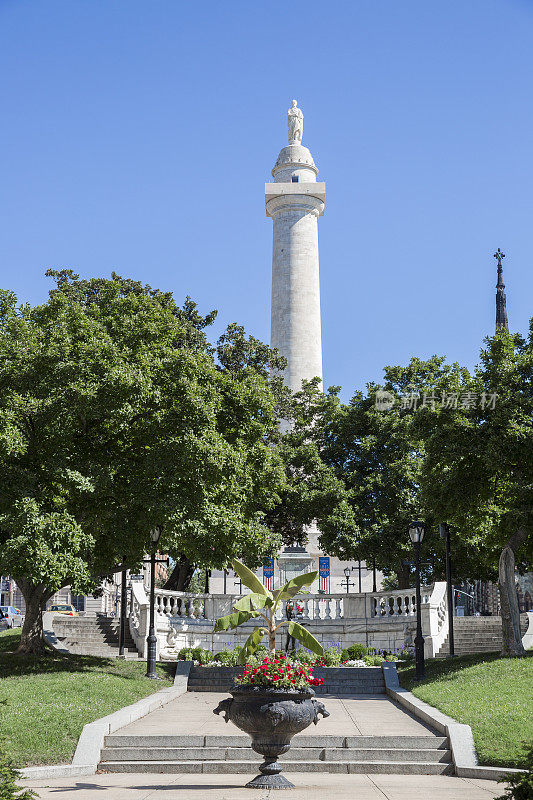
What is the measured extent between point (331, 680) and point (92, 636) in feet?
37.5

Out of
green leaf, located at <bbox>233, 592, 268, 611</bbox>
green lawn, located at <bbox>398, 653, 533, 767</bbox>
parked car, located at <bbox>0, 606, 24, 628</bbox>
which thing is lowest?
parked car, located at <bbox>0, 606, 24, 628</bbox>

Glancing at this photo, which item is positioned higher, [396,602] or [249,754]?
[396,602]

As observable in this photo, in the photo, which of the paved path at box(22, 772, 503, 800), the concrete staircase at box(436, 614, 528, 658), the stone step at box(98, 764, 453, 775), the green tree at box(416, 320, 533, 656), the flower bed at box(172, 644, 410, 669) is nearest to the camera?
the paved path at box(22, 772, 503, 800)

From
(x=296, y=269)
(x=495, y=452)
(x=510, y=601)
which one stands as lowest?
(x=510, y=601)

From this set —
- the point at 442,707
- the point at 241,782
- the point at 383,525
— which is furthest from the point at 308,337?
the point at 241,782

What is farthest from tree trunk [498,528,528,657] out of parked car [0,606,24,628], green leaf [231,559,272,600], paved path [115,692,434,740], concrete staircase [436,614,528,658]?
parked car [0,606,24,628]

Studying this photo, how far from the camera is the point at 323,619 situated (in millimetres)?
32469

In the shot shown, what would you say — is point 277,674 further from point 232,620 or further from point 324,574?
point 324,574

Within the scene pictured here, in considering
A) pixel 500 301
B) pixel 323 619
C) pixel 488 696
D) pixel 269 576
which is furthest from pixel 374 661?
pixel 500 301

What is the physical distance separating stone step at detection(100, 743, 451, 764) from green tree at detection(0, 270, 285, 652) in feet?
22.7

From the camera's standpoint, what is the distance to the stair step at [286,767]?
1405 centimetres

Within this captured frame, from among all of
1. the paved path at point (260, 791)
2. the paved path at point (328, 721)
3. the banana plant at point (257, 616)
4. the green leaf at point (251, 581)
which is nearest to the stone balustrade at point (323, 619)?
the paved path at point (328, 721)

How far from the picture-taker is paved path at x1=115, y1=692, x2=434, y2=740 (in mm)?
16469

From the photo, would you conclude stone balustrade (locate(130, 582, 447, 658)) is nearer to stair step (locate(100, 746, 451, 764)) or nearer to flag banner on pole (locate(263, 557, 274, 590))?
flag banner on pole (locate(263, 557, 274, 590))
